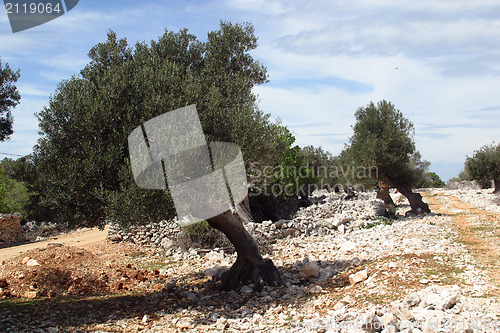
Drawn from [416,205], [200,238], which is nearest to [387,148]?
[416,205]

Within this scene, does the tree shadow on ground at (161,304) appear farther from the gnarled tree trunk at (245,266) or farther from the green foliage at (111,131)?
the green foliage at (111,131)

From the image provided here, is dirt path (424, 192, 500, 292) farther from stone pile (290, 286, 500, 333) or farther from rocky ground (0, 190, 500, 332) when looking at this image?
stone pile (290, 286, 500, 333)

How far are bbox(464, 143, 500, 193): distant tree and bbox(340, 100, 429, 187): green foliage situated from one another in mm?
24366

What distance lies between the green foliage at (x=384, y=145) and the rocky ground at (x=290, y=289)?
6.14 metres

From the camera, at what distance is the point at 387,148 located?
2247 centimetres

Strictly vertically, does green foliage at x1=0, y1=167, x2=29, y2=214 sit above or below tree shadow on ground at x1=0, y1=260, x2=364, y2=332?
above

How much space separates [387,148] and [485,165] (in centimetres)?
2924

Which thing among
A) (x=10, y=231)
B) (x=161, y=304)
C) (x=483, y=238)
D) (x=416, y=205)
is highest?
→ (x=416, y=205)

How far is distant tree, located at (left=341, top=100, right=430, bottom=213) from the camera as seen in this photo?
22625 mm

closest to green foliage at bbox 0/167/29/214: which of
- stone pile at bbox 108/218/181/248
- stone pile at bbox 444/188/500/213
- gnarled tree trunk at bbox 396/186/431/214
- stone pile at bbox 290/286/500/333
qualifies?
stone pile at bbox 108/218/181/248

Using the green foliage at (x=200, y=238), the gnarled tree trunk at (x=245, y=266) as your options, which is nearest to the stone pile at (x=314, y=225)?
the green foliage at (x=200, y=238)

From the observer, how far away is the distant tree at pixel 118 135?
28.7 feet

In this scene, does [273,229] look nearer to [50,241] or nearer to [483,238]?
[483,238]

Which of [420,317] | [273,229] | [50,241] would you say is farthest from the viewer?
[50,241]
